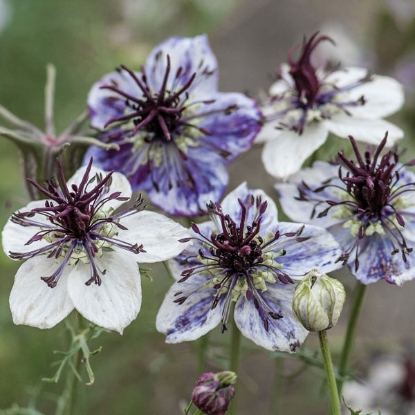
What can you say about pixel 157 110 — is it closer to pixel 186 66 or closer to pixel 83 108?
pixel 186 66

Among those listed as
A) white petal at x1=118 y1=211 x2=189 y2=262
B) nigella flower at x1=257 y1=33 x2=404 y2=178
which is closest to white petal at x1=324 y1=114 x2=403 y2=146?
nigella flower at x1=257 y1=33 x2=404 y2=178

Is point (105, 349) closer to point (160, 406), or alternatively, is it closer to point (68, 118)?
point (160, 406)

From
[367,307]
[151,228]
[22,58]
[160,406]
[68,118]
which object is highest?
[22,58]

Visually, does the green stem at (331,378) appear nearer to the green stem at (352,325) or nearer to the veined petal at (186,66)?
the green stem at (352,325)

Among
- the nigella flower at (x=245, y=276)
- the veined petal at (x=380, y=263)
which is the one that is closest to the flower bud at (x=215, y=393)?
the nigella flower at (x=245, y=276)

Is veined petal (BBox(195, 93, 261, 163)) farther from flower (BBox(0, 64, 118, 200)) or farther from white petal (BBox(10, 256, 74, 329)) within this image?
white petal (BBox(10, 256, 74, 329))

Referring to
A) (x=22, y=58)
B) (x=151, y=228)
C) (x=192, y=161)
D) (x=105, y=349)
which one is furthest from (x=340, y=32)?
(x=151, y=228)
